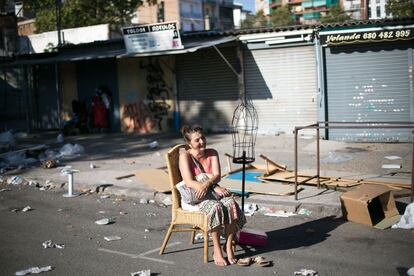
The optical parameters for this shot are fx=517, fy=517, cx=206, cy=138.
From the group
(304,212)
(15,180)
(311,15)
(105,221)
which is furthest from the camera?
(311,15)

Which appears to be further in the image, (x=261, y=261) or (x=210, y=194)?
(x=210, y=194)

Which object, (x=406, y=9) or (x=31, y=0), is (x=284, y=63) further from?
(x=31, y=0)

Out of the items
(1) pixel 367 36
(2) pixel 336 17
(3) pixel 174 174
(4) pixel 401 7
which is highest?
(2) pixel 336 17

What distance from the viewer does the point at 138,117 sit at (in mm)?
19500

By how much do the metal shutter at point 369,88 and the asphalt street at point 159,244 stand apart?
815 centimetres

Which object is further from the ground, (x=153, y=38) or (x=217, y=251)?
(x=153, y=38)

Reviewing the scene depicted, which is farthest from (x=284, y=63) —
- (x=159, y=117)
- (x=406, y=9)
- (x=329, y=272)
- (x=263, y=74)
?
(x=406, y=9)

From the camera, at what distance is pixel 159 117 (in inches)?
751

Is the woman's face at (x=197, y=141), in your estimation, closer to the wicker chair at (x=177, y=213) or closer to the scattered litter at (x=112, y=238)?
the wicker chair at (x=177, y=213)

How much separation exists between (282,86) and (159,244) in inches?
433

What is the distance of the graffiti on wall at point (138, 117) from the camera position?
19297 mm

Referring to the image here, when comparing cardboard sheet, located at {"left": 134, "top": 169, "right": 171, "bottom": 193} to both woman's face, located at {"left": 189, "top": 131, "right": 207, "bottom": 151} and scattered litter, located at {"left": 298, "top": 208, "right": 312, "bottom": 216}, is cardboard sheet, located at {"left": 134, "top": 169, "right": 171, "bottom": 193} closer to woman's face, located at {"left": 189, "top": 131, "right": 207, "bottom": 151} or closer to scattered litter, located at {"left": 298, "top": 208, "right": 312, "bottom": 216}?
scattered litter, located at {"left": 298, "top": 208, "right": 312, "bottom": 216}

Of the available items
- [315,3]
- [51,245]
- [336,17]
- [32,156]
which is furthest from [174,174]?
[315,3]

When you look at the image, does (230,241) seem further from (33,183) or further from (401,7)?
(401,7)
